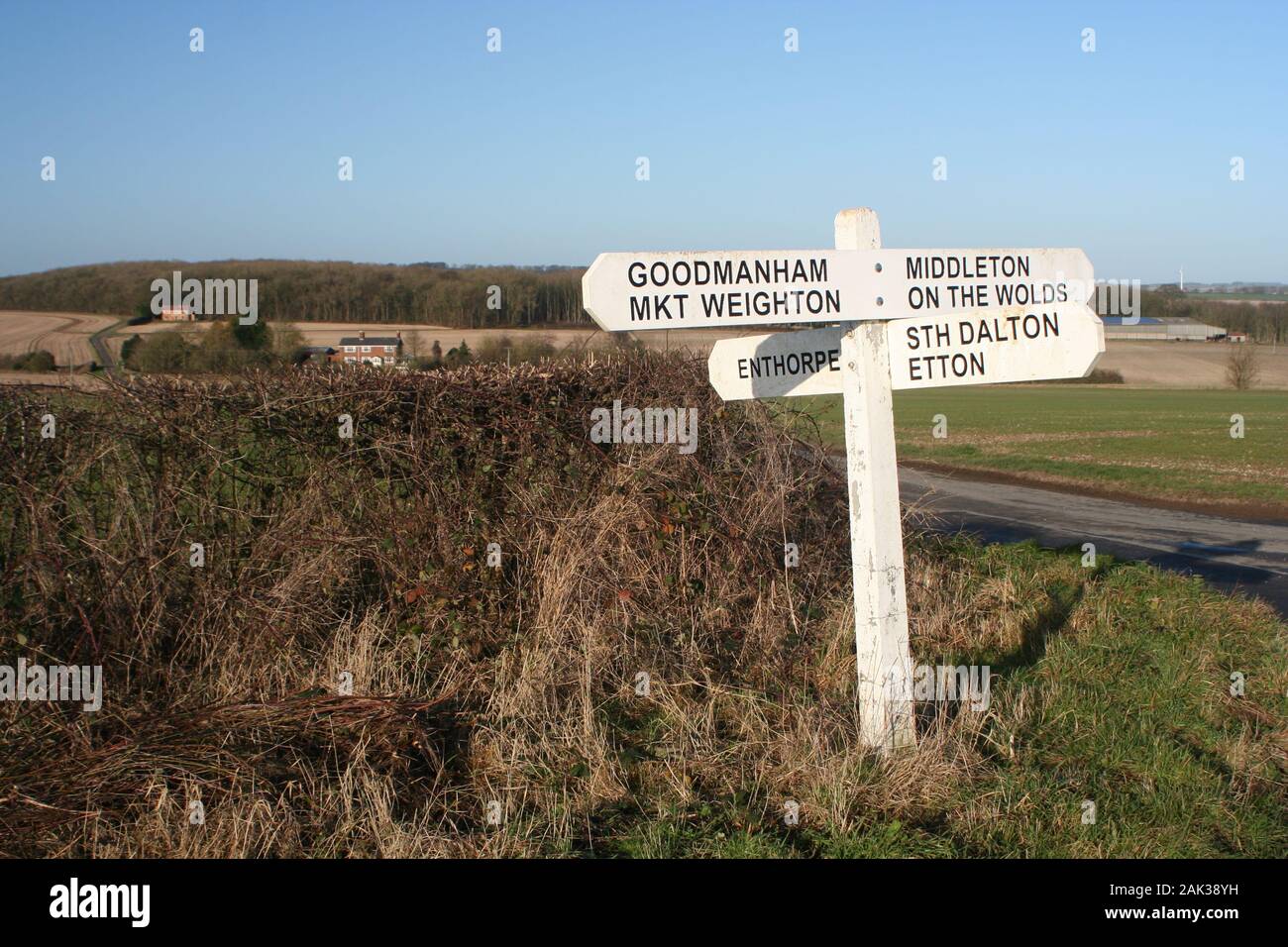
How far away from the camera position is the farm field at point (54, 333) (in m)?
5.81

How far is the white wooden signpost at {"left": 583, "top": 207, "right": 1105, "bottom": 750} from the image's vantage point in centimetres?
421

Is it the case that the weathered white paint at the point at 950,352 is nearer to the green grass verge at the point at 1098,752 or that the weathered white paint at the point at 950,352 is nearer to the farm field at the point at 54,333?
the green grass verge at the point at 1098,752

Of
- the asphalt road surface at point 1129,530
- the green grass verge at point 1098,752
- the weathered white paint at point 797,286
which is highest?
the weathered white paint at point 797,286

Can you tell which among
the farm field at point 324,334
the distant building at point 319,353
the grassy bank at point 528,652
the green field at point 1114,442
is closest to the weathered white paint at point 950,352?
the farm field at point 324,334

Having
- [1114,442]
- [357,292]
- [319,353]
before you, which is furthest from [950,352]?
[1114,442]

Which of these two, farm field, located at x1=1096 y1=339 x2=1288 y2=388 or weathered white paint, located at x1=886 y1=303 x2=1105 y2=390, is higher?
farm field, located at x1=1096 y1=339 x2=1288 y2=388

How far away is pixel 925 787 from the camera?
157 inches

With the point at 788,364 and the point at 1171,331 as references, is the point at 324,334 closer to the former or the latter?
the point at 788,364

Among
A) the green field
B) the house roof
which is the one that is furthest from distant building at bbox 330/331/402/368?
the green field

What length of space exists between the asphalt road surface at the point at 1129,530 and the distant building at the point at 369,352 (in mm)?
3919

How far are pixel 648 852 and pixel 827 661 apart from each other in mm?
2232

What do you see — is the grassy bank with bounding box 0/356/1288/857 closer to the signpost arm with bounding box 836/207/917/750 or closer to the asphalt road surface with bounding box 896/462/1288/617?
the signpost arm with bounding box 836/207/917/750
